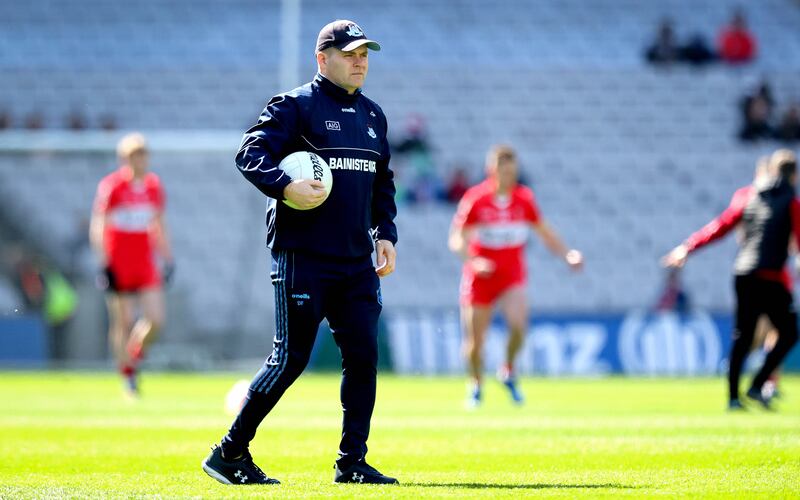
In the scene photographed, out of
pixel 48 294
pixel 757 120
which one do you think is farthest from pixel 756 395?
pixel 757 120

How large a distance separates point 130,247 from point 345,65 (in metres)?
10.1

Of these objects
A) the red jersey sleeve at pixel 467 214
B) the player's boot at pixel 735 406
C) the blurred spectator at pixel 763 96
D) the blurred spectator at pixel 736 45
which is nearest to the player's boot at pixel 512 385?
the red jersey sleeve at pixel 467 214

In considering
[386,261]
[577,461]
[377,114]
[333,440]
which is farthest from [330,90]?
[333,440]

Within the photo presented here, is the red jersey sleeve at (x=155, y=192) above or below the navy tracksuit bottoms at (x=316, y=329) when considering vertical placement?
above

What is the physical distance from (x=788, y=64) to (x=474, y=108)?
758 centimetres

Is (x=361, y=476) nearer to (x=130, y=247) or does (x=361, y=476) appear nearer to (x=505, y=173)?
(x=505, y=173)

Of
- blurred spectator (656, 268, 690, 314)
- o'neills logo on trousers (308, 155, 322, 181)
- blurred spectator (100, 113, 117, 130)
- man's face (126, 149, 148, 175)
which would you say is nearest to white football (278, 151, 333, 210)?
o'neills logo on trousers (308, 155, 322, 181)

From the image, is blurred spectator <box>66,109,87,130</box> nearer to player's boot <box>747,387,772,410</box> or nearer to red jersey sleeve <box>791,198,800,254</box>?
red jersey sleeve <box>791,198,800,254</box>

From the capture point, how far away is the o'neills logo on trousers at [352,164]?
23.6ft

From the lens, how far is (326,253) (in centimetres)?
712

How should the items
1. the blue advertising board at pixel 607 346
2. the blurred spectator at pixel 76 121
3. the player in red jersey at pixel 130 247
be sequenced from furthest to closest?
1. the blurred spectator at pixel 76 121
2. the blue advertising board at pixel 607 346
3. the player in red jersey at pixel 130 247

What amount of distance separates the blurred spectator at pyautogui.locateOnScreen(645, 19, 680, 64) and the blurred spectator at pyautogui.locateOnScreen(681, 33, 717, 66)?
0.24m

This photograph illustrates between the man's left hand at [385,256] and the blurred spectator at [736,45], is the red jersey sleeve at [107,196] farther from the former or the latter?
the blurred spectator at [736,45]

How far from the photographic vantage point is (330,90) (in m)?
7.30
